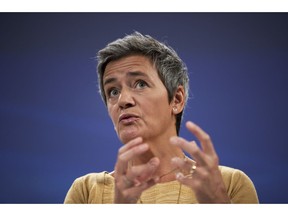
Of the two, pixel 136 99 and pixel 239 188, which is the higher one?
pixel 136 99

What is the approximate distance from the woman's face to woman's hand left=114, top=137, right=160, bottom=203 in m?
0.22

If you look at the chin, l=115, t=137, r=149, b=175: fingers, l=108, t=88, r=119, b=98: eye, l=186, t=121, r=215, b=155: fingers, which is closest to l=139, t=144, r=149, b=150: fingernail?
l=115, t=137, r=149, b=175: fingers

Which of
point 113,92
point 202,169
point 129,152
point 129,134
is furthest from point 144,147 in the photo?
point 113,92

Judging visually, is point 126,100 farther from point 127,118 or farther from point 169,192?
point 169,192

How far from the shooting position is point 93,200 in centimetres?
125

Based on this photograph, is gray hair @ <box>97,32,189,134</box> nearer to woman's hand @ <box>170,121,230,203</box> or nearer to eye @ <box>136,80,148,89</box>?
eye @ <box>136,80,148,89</box>

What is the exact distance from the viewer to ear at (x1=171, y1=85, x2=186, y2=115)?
1324 mm

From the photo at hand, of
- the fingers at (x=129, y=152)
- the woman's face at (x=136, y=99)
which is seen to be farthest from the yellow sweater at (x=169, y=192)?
the fingers at (x=129, y=152)

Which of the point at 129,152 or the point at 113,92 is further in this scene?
the point at 113,92

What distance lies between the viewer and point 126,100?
1198 mm

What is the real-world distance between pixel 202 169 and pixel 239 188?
342 mm

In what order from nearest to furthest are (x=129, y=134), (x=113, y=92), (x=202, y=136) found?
(x=202, y=136) → (x=129, y=134) → (x=113, y=92)
